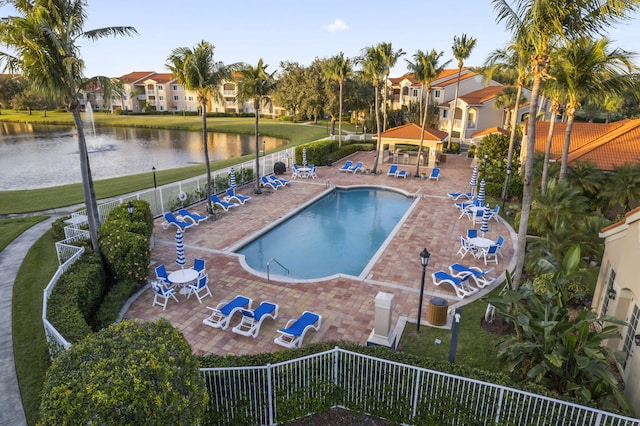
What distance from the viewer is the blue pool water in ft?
50.3

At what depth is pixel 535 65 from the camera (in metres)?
10.2

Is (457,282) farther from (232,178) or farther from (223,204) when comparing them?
(232,178)

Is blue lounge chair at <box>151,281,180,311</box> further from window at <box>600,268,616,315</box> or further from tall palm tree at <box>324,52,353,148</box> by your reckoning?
tall palm tree at <box>324,52,353,148</box>

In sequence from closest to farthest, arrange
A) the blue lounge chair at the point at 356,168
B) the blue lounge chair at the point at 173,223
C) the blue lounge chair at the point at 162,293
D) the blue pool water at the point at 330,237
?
the blue lounge chair at the point at 162,293
the blue pool water at the point at 330,237
the blue lounge chair at the point at 173,223
the blue lounge chair at the point at 356,168

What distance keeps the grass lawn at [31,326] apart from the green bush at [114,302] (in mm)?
1273

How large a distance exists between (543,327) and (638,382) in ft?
6.43

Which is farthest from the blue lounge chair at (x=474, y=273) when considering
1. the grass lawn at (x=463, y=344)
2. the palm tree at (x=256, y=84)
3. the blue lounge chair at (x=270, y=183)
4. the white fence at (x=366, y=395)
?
the blue lounge chair at (x=270, y=183)

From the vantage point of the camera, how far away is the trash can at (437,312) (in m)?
10.4

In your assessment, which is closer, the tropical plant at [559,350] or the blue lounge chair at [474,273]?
the tropical plant at [559,350]

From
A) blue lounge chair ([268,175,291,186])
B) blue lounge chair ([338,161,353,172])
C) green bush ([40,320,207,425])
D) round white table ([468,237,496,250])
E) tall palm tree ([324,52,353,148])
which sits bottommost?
round white table ([468,237,496,250])

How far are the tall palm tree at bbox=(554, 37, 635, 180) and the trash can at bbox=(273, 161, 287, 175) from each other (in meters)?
18.5

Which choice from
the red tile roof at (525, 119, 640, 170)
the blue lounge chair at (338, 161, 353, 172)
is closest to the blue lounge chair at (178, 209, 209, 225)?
the blue lounge chair at (338, 161, 353, 172)

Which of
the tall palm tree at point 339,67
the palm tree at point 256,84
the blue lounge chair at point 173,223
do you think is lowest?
the blue lounge chair at point 173,223

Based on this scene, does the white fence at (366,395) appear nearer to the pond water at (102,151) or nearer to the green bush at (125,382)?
the green bush at (125,382)
